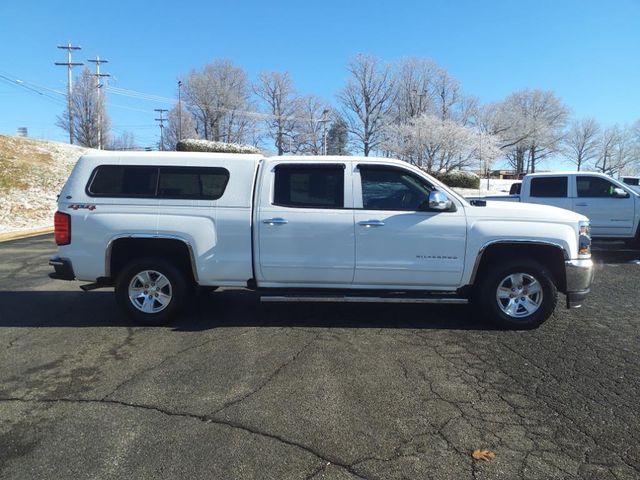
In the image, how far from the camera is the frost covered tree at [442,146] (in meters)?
52.3

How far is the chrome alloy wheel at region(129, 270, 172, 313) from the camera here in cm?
566

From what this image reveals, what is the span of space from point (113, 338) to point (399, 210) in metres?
3.50

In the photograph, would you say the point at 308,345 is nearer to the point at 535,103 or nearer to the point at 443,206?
the point at 443,206

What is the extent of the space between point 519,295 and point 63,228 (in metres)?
5.37

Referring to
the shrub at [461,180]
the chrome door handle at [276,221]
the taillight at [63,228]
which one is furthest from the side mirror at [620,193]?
the shrub at [461,180]

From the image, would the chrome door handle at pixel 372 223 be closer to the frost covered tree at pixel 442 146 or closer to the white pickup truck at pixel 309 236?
the white pickup truck at pixel 309 236

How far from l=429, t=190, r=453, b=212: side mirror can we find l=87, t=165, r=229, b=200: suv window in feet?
7.82

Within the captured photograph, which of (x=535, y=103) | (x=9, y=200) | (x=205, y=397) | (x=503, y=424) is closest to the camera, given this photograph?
(x=503, y=424)

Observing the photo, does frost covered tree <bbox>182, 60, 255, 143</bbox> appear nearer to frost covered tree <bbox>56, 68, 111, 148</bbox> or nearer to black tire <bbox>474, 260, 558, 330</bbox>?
frost covered tree <bbox>56, 68, 111, 148</bbox>

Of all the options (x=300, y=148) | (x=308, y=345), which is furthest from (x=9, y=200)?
(x=300, y=148)

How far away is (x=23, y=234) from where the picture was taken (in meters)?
16.0

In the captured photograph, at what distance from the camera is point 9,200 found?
1988 centimetres

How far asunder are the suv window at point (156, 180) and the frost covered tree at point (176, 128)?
62.5m

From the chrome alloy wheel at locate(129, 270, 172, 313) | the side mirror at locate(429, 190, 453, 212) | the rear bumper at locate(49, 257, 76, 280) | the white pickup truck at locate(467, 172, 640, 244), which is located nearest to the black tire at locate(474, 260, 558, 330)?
the side mirror at locate(429, 190, 453, 212)
